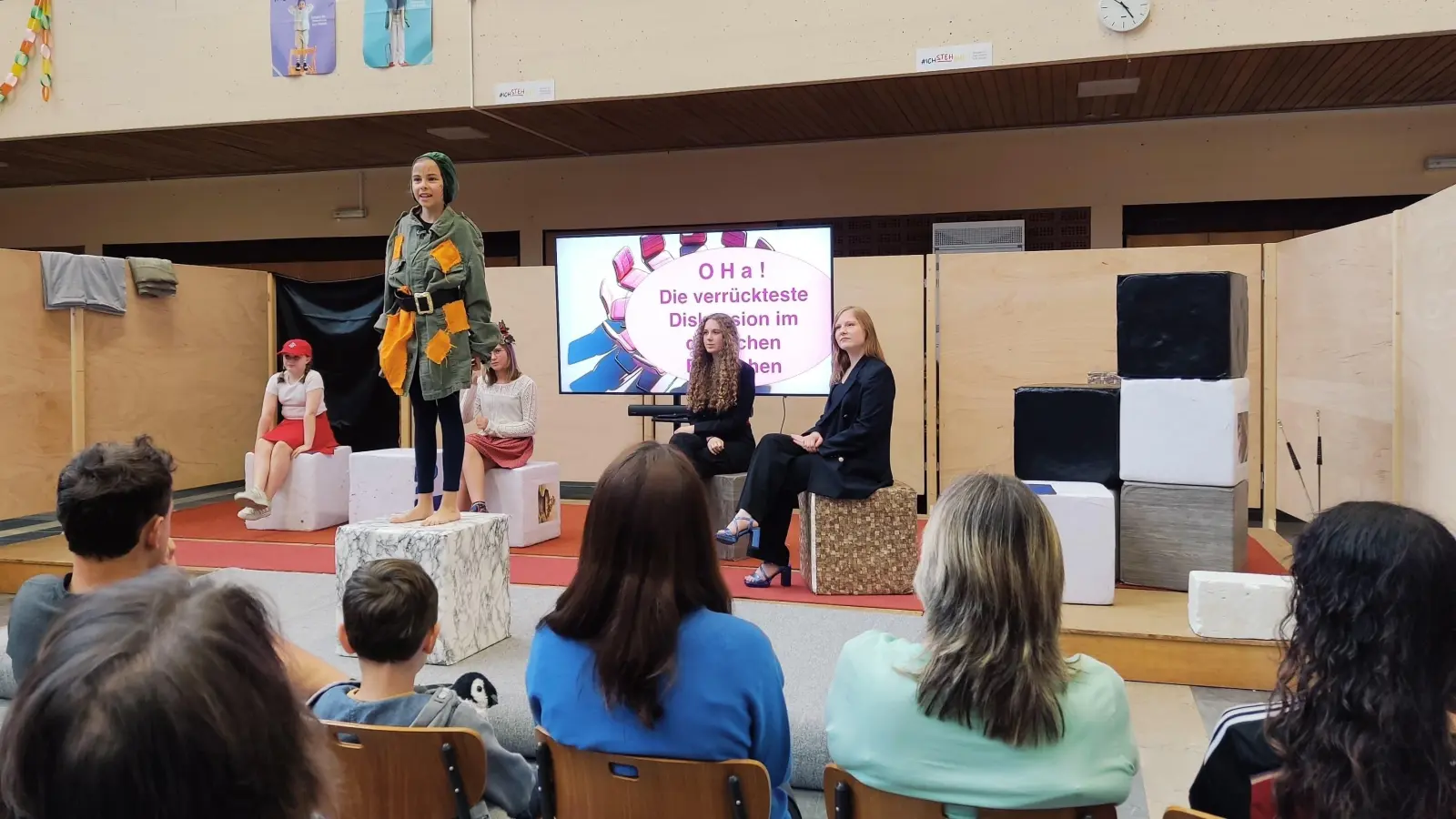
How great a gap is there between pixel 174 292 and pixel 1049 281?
18.3 ft

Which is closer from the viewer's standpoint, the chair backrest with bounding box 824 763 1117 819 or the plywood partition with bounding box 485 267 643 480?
the chair backrest with bounding box 824 763 1117 819

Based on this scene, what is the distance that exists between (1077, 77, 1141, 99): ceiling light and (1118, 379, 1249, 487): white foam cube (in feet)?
9.20

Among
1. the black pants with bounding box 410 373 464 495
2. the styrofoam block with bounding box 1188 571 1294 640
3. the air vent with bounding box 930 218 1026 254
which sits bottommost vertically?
the styrofoam block with bounding box 1188 571 1294 640

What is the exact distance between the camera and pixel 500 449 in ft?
16.3

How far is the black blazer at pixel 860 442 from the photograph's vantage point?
3.90 m

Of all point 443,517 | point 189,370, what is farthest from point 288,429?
point 443,517

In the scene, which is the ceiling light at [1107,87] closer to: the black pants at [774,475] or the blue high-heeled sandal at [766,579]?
the black pants at [774,475]

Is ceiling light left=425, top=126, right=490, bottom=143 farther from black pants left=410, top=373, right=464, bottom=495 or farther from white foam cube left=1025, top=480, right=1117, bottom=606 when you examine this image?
white foam cube left=1025, top=480, right=1117, bottom=606

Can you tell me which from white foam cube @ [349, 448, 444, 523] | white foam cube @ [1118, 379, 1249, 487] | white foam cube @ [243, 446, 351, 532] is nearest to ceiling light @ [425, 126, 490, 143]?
white foam cube @ [243, 446, 351, 532]

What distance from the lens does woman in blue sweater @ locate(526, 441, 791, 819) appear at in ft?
4.71

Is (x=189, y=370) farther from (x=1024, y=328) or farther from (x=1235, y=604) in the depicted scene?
(x=1235, y=604)

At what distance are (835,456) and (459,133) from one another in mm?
4620

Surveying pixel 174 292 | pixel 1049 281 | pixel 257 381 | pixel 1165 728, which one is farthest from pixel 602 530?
pixel 257 381

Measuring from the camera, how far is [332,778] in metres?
0.68
